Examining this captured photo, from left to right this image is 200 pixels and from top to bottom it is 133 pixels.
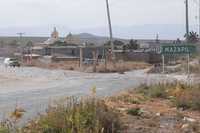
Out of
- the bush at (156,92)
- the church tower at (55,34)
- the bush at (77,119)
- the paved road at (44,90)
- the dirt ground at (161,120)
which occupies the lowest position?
the paved road at (44,90)

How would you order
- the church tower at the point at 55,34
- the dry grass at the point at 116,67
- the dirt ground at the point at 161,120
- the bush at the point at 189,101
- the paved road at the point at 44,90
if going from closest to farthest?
1. the dirt ground at the point at 161,120
2. the bush at the point at 189,101
3. the paved road at the point at 44,90
4. the dry grass at the point at 116,67
5. the church tower at the point at 55,34

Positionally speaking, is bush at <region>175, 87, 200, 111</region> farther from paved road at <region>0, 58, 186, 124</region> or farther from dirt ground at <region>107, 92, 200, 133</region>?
paved road at <region>0, 58, 186, 124</region>

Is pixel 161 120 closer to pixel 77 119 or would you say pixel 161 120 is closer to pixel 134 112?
pixel 134 112

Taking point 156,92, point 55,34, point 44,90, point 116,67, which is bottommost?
point 116,67

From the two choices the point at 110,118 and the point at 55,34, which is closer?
the point at 110,118

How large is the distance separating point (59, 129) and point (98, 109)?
4.82ft

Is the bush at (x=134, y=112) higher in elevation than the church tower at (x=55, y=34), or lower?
lower

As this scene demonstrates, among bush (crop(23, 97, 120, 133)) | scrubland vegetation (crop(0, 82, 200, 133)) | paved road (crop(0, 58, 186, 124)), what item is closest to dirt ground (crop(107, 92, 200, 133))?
scrubland vegetation (crop(0, 82, 200, 133))

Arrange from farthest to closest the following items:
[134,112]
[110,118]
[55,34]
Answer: [55,34], [134,112], [110,118]

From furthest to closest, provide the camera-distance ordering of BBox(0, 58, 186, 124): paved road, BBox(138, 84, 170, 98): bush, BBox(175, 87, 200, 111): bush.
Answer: BBox(138, 84, 170, 98): bush → BBox(0, 58, 186, 124): paved road → BBox(175, 87, 200, 111): bush

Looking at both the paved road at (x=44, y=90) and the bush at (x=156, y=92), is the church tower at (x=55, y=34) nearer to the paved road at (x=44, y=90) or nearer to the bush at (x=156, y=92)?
the paved road at (x=44, y=90)

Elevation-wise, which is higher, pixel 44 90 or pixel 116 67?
pixel 44 90

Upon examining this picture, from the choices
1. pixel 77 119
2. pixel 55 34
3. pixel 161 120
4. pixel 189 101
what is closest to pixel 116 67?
pixel 189 101

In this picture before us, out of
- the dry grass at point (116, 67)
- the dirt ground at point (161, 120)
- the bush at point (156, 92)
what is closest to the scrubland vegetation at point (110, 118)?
the dirt ground at point (161, 120)
